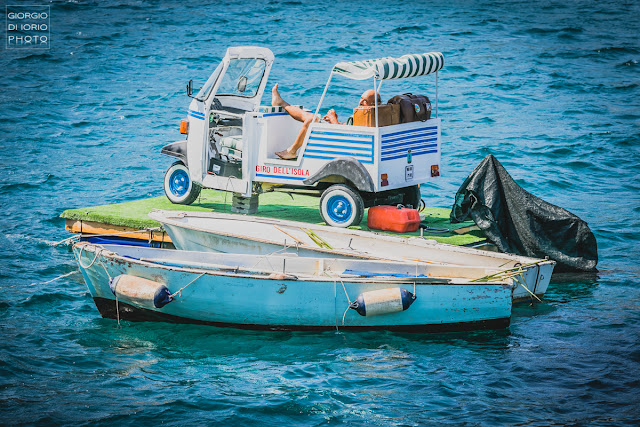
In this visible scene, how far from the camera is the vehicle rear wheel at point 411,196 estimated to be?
1361 cm

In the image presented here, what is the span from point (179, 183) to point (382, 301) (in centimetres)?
543

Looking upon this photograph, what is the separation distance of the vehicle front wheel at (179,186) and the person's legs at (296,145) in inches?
70.0

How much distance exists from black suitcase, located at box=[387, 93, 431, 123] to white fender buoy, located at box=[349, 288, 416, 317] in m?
3.32

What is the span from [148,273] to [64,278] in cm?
312

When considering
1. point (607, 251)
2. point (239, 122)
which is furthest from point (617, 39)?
point (239, 122)

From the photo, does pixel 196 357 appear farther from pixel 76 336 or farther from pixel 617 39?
pixel 617 39

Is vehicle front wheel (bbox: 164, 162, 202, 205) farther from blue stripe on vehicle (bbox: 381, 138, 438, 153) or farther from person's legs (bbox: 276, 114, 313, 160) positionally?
blue stripe on vehicle (bbox: 381, 138, 438, 153)

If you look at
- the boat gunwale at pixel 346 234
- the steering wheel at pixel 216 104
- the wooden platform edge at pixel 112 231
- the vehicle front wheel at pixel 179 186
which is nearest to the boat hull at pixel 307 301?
the boat gunwale at pixel 346 234

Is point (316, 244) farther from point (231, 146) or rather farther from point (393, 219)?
Result: point (231, 146)

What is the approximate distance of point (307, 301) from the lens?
10.7 meters

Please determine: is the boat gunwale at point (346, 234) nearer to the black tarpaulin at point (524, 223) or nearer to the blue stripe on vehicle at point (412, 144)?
the black tarpaulin at point (524, 223)

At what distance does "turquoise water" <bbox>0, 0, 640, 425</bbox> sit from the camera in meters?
9.33

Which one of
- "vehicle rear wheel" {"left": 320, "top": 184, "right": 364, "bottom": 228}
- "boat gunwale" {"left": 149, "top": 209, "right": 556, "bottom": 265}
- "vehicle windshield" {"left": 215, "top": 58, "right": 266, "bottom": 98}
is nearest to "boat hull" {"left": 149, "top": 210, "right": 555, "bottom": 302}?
"boat gunwale" {"left": 149, "top": 209, "right": 556, "bottom": 265}

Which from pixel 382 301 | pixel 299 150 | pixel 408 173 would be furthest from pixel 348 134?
pixel 382 301
